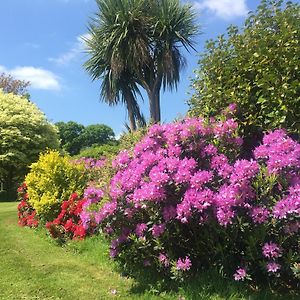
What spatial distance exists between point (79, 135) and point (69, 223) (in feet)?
191

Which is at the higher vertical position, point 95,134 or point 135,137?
point 95,134

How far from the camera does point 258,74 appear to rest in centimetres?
512

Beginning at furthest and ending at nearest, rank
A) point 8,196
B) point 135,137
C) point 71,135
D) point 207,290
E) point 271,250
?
point 71,135
point 8,196
point 135,137
point 207,290
point 271,250

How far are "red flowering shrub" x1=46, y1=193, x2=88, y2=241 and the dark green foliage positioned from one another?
53.7m

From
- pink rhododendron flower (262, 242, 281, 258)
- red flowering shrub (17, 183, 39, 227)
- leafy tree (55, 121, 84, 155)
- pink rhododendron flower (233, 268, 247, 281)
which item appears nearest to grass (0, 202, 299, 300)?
pink rhododendron flower (233, 268, 247, 281)

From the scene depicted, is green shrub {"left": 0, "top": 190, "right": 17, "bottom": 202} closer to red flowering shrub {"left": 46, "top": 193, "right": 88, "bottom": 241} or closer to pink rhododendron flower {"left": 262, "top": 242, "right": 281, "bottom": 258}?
red flowering shrub {"left": 46, "top": 193, "right": 88, "bottom": 241}

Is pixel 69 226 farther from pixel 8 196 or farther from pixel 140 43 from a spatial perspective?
pixel 8 196

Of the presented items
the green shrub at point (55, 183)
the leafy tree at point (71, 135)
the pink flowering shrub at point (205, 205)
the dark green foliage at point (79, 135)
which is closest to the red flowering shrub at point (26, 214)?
the green shrub at point (55, 183)

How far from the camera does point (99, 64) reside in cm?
2006

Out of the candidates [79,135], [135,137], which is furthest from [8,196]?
[79,135]

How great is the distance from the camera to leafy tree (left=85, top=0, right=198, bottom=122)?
18.7 meters

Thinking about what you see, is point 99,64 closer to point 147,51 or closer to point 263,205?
point 147,51

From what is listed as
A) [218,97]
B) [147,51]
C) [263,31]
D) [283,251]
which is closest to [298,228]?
[283,251]

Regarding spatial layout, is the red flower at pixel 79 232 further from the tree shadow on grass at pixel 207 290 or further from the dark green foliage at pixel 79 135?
the dark green foliage at pixel 79 135
